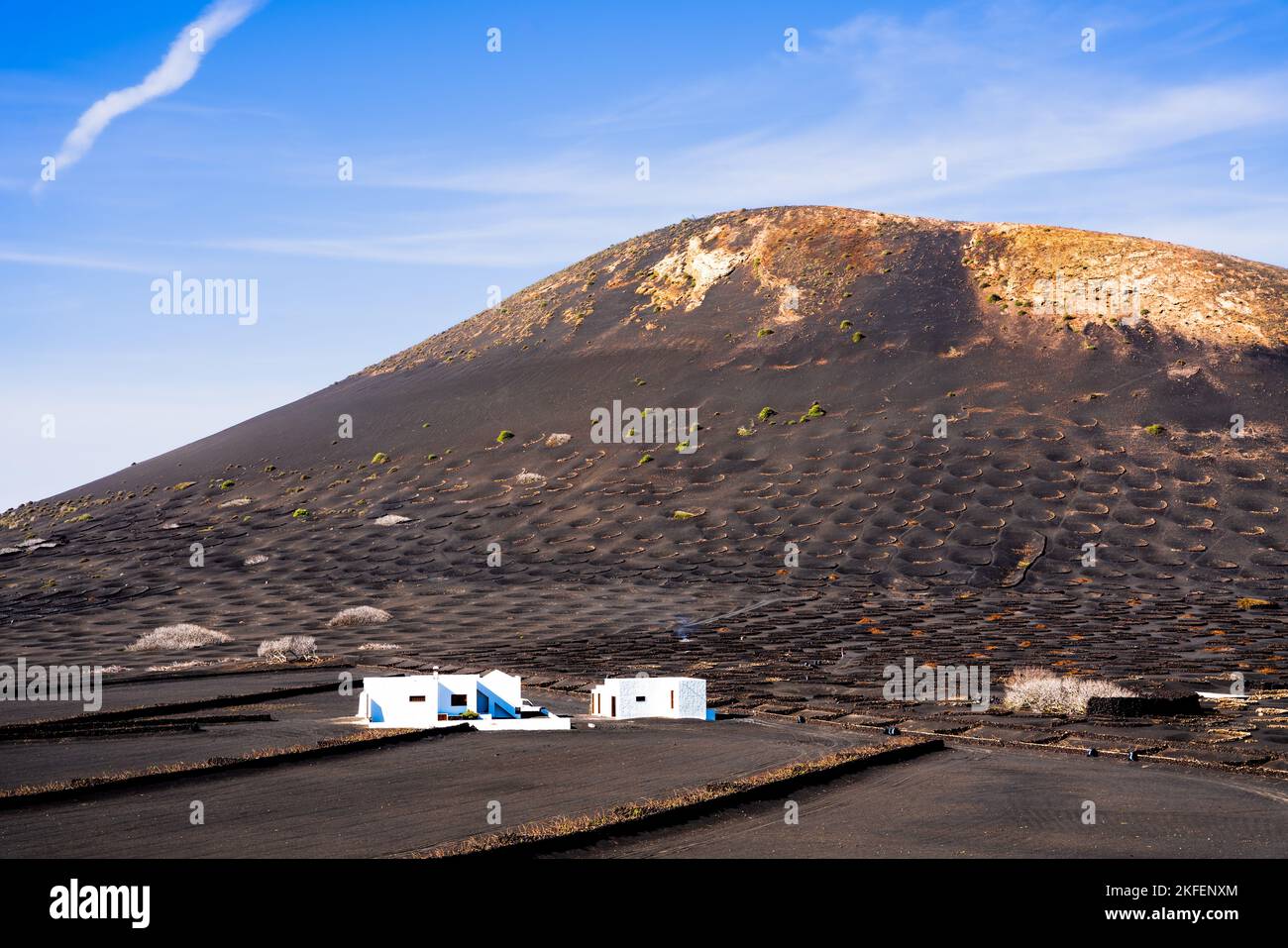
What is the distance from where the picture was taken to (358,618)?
145 ft

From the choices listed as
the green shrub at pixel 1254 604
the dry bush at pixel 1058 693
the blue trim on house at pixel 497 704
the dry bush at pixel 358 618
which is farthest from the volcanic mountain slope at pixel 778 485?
the blue trim on house at pixel 497 704

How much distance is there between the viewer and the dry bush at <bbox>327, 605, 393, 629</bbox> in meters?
43.6

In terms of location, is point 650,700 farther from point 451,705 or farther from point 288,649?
point 288,649

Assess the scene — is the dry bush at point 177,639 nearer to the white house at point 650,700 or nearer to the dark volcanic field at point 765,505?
the dark volcanic field at point 765,505

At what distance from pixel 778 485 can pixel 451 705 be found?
42279 mm

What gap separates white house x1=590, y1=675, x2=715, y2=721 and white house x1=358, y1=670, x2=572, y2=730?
123 cm

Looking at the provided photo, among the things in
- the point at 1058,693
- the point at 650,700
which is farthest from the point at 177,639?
the point at 1058,693

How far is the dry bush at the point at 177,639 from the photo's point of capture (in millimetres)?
39000

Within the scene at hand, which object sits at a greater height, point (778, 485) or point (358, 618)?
point (778, 485)

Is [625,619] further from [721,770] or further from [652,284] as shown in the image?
[652,284]

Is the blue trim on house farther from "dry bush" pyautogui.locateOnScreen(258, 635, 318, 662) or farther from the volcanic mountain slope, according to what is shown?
"dry bush" pyautogui.locateOnScreen(258, 635, 318, 662)

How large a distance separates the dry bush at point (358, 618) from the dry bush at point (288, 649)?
6271 mm
